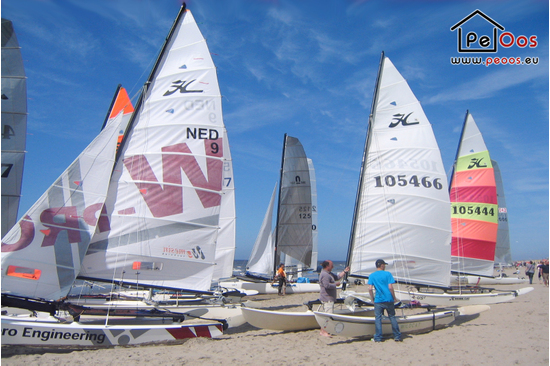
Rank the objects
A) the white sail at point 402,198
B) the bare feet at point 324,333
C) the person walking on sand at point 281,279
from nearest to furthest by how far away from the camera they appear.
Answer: the bare feet at point 324,333
the white sail at point 402,198
the person walking on sand at point 281,279

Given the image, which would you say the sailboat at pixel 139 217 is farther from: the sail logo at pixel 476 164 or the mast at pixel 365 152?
the sail logo at pixel 476 164

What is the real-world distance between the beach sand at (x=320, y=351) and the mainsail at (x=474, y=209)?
8938mm

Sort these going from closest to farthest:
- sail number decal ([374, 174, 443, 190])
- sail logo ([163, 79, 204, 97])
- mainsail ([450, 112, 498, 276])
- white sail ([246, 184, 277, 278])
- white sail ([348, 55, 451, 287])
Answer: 1. sail logo ([163, 79, 204, 97])
2. white sail ([348, 55, 451, 287])
3. sail number decal ([374, 174, 443, 190])
4. mainsail ([450, 112, 498, 276])
5. white sail ([246, 184, 277, 278])

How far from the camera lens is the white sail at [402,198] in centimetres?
1031

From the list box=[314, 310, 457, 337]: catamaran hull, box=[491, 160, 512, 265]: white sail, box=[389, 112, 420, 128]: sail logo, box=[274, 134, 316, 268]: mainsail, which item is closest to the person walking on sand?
box=[274, 134, 316, 268]: mainsail

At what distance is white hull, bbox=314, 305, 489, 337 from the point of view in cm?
683

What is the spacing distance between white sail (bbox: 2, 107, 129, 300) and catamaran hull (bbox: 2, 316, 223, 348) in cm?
64

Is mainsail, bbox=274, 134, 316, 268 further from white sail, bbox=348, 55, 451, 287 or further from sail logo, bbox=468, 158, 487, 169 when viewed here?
sail logo, bbox=468, 158, 487, 169

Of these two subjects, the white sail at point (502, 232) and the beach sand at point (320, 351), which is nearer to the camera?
the beach sand at point (320, 351)

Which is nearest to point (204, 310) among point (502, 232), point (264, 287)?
Answer: point (264, 287)

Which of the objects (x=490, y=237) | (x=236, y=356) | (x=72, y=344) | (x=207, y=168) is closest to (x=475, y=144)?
(x=490, y=237)

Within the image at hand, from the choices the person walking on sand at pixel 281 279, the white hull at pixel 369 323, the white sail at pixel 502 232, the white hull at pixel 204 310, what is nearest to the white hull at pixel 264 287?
the person walking on sand at pixel 281 279

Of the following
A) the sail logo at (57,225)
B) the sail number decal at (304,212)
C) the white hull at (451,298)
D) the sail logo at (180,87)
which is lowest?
the white hull at (451,298)

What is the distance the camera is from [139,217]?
25.9 ft
